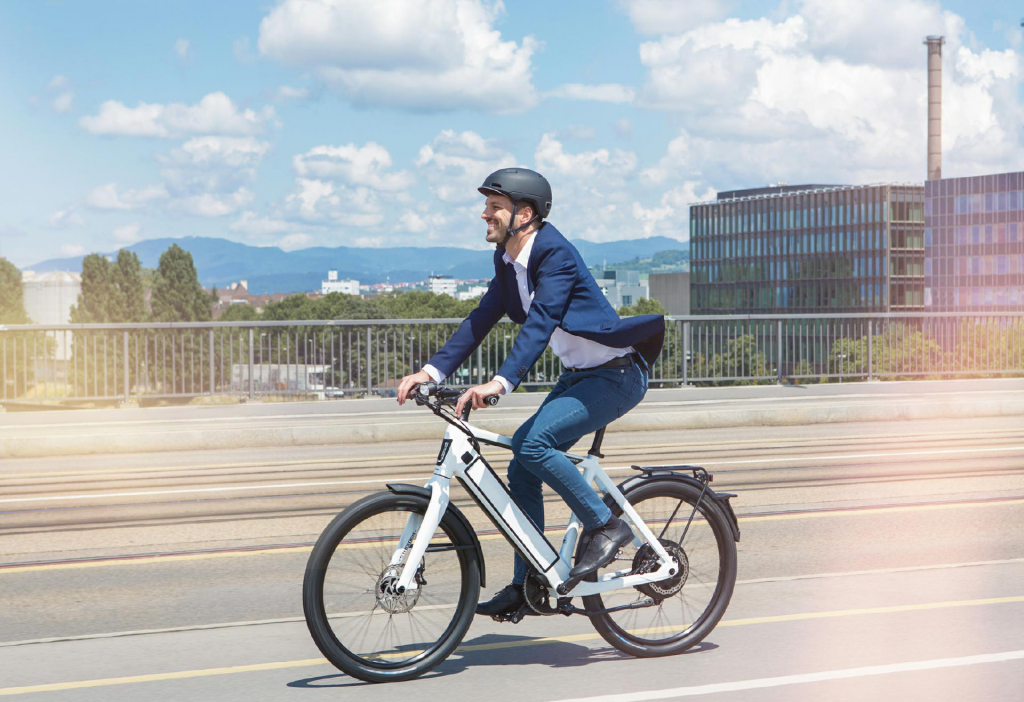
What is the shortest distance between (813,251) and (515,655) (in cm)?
14573

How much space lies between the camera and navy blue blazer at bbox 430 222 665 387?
14.8 feet

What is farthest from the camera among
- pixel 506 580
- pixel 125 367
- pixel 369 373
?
pixel 369 373

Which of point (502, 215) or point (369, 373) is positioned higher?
point (502, 215)

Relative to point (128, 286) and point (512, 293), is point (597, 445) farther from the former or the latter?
point (128, 286)

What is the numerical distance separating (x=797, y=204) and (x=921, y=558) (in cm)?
14601

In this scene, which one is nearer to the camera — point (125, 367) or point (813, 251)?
point (125, 367)

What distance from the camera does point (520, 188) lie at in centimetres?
459

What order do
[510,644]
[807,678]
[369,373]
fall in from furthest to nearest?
[369,373], [510,644], [807,678]

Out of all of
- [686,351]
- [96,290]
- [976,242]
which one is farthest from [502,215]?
[976,242]

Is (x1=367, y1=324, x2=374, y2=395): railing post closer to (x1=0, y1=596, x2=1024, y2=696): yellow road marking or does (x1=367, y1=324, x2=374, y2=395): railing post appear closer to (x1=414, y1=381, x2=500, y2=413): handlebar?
(x1=0, y1=596, x2=1024, y2=696): yellow road marking

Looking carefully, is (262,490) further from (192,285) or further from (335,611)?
(192,285)

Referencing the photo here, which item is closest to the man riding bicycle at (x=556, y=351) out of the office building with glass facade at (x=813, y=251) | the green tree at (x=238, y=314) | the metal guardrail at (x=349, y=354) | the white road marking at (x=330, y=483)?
the white road marking at (x=330, y=483)

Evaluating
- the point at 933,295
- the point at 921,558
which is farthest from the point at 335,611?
the point at 933,295

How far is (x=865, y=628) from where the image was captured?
16.9 ft
